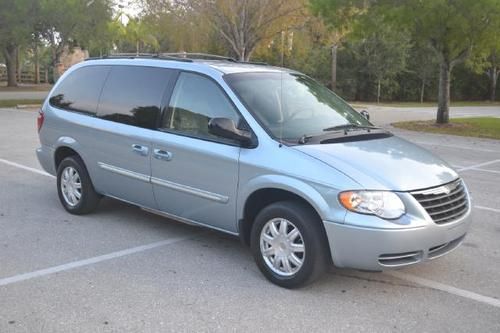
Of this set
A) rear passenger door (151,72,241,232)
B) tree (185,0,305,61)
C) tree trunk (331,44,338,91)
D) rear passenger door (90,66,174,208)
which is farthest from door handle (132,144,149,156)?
tree trunk (331,44,338,91)

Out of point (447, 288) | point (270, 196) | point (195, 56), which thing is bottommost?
point (447, 288)

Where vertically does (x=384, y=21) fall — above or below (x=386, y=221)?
above

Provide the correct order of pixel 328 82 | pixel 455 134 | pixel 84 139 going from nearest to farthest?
pixel 84 139, pixel 455 134, pixel 328 82

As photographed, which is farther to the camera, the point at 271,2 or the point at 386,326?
the point at 271,2

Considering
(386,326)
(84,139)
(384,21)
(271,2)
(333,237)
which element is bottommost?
(386,326)

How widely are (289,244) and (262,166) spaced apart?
0.65 meters

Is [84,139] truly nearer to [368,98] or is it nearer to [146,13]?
[146,13]

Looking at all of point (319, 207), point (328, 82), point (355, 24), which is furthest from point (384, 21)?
point (328, 82)

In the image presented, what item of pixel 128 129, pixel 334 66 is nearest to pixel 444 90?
Result: pixel 128 129

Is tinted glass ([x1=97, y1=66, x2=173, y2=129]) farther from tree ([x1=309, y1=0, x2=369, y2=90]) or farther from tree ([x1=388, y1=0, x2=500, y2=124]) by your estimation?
tree ([x1=309, y1=0, x2=369, y2=90])

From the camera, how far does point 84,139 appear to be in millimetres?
6348

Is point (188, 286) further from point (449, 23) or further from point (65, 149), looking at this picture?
point (449, 23)

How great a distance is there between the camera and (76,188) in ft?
21.4

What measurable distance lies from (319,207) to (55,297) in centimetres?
204
